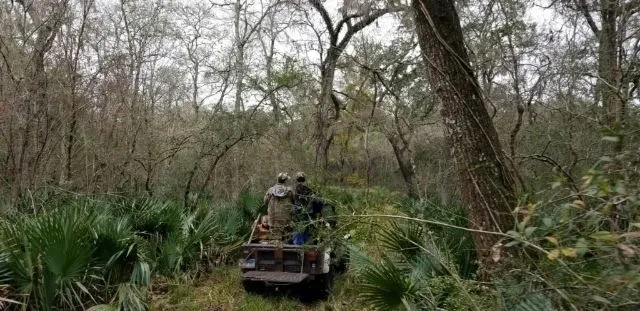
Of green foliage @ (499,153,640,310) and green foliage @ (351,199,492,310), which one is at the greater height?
green foliage @ (499,153,640,310)

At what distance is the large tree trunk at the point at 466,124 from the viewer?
4.79 m

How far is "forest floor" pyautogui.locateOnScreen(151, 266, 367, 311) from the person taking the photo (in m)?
6.85

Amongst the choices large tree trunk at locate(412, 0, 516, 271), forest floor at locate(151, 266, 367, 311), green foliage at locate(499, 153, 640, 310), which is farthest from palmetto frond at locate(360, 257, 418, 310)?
forest floor at locate(151, 266, 367, 311)

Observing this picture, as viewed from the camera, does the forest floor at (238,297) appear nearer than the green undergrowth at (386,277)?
No

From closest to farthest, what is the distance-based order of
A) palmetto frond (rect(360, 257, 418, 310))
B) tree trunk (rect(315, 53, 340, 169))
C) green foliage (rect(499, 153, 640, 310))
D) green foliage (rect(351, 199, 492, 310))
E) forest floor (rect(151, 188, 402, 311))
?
1. green foliage (rect(499, 153, 640, 310))
2. green foliage (rect(351, 199, 492, 310))
3. palmetto frond (rect(360, 257, 418, 310))
4. forest floor (rect(151, 188, 402, 311))
5. tree trunk (rect(315, 53, 340, 169))

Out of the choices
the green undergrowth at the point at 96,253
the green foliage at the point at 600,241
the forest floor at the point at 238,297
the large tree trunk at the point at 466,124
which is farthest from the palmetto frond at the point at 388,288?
the green undergrowth at the point at 96,253

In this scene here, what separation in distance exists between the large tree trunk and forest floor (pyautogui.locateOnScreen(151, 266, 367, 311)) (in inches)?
101

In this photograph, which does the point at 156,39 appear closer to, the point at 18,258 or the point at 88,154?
the point at 88,154

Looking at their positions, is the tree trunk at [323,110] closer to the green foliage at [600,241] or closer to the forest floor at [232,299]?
the forest floor at [232,299]

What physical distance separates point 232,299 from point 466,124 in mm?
4324

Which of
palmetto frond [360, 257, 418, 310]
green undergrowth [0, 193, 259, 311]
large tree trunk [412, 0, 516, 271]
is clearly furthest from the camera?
green undergrowth [0, 193, 259, 311]

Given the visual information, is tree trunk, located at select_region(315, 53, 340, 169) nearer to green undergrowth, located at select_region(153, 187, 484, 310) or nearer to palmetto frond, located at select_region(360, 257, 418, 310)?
green undergrowth, located at select_region(153, 187, 484, 310)

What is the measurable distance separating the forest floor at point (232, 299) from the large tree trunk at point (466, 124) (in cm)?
256

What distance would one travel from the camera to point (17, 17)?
31.3 feet
